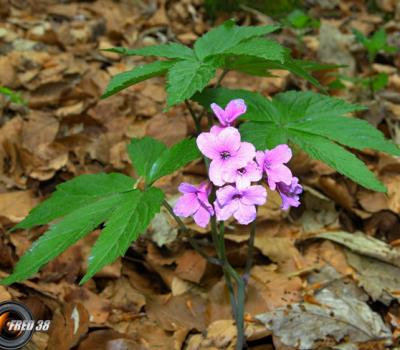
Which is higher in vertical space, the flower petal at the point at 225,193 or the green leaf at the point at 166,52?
the green leaf at the point at 166,52

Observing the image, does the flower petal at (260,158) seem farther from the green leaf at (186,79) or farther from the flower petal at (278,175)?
the green leaf at (186,79)

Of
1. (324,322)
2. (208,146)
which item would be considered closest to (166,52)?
(208,146)

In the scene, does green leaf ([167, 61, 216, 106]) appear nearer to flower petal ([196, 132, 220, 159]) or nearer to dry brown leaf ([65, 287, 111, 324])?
flower petal ([196, 132, 220, 159])

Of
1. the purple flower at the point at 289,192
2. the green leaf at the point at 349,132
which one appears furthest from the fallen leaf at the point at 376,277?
the purple flower at the point at 289,192

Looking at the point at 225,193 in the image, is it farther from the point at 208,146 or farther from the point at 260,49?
the point at 260,49

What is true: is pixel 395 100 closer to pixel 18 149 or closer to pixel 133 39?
pixel 133 39

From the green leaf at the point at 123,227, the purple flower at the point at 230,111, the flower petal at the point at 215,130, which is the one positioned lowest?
the green leaf at the point at 123,227
